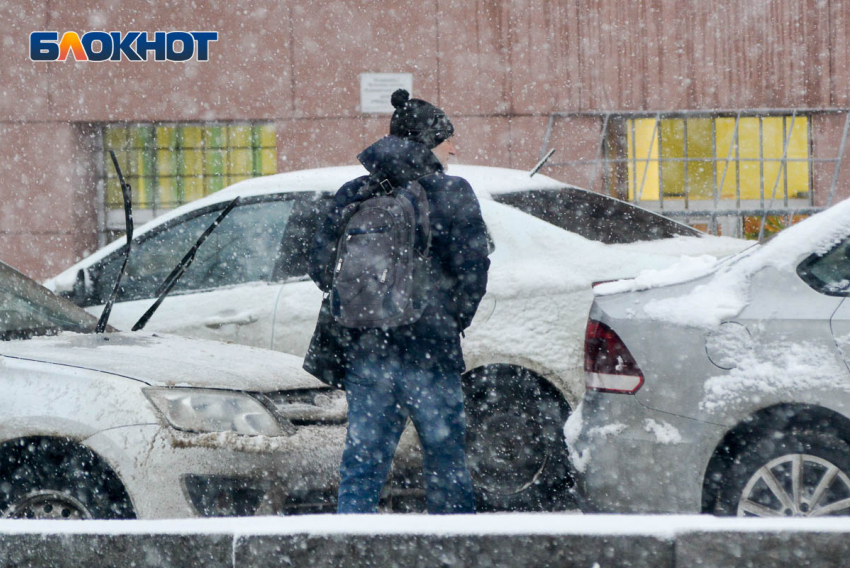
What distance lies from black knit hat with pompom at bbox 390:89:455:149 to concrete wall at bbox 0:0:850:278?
6.85 m

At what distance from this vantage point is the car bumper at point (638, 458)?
3822mm

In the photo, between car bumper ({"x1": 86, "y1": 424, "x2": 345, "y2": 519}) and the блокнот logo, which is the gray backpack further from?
the блокнот logo

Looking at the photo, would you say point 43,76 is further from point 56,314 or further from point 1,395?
point 1,395

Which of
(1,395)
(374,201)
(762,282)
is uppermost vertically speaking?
(374,201)

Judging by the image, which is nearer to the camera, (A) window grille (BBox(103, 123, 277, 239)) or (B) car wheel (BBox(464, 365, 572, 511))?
(B) car wheel (BBox(464, 365, 572, 511))

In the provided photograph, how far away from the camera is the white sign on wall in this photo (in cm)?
1093

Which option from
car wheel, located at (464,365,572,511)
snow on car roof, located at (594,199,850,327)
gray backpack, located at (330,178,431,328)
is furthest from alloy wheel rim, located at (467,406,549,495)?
gray backpack, located at (330,178,431,328)

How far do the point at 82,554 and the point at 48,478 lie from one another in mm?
1096

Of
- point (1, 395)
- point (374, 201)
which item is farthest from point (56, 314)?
point (374, 201)

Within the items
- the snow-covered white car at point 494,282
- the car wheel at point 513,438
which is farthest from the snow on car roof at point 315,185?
the car wheel at point 513,438

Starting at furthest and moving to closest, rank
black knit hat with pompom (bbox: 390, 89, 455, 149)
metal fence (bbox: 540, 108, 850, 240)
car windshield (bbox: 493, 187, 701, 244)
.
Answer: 1. metal fence (bbox: 540, 108, 850, 240)
2. car windshield (bbox: 493, 187, 701, 244)
3. black knit hat with pompom (bbox: 390, 89, 455, 149)

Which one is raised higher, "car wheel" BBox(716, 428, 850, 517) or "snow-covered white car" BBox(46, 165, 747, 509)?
"snow-covered white car" BBox(46, 165, 747, 509)

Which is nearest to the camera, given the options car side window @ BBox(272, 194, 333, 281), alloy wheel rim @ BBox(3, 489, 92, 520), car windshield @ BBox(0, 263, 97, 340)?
alloy wheel rim @ BBox(3, 489, 92, 520)

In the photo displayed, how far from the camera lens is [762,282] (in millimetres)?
3939
